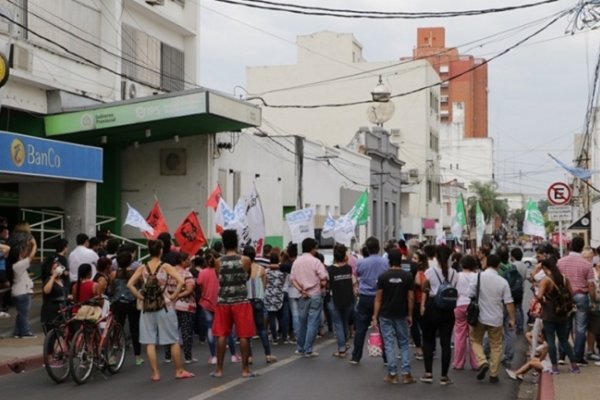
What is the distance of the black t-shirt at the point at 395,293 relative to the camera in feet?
39.3

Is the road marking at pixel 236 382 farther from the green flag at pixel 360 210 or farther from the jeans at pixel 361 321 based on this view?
Answer: the green flag at pixel 360 210

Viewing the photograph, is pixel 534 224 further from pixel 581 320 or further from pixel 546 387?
pixel 546 387

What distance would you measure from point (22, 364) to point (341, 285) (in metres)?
5.06

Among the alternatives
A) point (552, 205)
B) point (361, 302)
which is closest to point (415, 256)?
point (361, 302)

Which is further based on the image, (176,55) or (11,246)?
(176,55)

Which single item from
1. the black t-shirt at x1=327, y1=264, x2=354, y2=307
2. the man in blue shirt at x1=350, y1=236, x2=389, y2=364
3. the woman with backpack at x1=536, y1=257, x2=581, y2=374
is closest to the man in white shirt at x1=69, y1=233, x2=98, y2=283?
the black t-shirt at x1=327, y1=264, x2=354, y2=307

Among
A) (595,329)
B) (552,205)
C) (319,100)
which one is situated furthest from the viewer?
(319,100)

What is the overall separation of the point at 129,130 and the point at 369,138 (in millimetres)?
27130

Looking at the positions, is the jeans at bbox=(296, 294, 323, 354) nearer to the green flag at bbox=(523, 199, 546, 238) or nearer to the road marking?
the road marking

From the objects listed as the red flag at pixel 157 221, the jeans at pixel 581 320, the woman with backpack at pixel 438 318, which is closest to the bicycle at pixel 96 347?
the woman with backpack at pixel 438 318

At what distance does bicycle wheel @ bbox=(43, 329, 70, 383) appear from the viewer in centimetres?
1169

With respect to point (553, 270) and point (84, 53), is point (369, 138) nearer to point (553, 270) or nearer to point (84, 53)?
point (84, 53)

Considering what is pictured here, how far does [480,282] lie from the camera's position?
12.0m

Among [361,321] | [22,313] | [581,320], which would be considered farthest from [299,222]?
[581,320]
